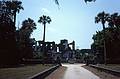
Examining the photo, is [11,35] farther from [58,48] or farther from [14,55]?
[58,48]

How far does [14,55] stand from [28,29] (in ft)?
109

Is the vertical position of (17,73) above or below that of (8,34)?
below

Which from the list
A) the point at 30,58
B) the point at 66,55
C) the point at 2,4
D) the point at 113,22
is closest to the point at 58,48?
the point at 66,55

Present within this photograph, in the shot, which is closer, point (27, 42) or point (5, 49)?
point (5, 49)

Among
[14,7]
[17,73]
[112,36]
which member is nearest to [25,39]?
[14,7]

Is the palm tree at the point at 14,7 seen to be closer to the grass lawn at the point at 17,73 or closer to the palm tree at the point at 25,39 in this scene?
the palm tree at the point at 25,39

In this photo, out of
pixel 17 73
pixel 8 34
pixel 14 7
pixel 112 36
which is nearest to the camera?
pixel 17 73

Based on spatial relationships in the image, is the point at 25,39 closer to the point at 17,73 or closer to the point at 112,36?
the point at 112,36

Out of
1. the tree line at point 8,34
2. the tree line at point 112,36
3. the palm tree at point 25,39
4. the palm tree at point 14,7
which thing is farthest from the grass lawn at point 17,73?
the tree line at point 112,36

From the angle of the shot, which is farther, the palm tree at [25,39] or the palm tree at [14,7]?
the palm tree at [25,39]

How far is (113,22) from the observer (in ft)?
341

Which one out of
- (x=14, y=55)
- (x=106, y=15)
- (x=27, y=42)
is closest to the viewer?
(x=14, y=55)

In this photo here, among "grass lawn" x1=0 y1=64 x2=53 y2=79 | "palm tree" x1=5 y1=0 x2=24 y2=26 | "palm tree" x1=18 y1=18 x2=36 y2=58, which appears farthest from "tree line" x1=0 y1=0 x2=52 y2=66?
"grass lawn" x1=0 y1=64 x2=53 y2=79

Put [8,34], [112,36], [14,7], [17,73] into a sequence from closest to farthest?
1. [17,73]
2. [8,34]
3. [14,7]
4. [112,36]
